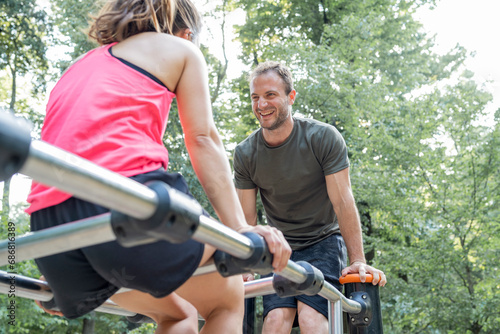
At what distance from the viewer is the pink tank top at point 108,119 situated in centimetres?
118

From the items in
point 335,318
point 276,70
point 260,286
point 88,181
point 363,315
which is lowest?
point 363,315

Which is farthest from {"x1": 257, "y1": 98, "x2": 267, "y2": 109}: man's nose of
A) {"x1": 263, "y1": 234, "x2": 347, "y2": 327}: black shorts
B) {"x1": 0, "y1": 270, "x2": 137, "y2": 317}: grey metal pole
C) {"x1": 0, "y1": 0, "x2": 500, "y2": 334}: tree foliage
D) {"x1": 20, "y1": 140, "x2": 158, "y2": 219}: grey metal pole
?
{"x1": 0, "y1": 0, "x2": 500, "y2": 334}: tree foliage

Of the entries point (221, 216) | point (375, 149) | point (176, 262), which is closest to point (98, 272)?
point (176, 262)

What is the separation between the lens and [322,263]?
114 inches

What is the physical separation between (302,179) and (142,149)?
192 cm

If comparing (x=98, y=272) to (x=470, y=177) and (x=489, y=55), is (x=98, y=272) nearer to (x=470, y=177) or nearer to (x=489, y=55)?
(x=470, y=177)

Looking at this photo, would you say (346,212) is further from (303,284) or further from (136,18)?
(136,18)

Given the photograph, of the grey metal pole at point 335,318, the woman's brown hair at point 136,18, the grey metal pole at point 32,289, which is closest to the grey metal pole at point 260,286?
the grey metal pole at point 335,318

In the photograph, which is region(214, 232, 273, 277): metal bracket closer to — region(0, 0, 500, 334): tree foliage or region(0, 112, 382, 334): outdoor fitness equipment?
region(0, 112, 382, 334): outdoor fitness equipment

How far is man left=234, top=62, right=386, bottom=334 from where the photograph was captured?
9.29 ft

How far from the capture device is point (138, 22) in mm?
1424

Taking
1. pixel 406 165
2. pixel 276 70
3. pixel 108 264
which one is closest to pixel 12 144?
pixel 108 264

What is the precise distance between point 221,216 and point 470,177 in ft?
27.3

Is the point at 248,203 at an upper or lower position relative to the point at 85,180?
lower
